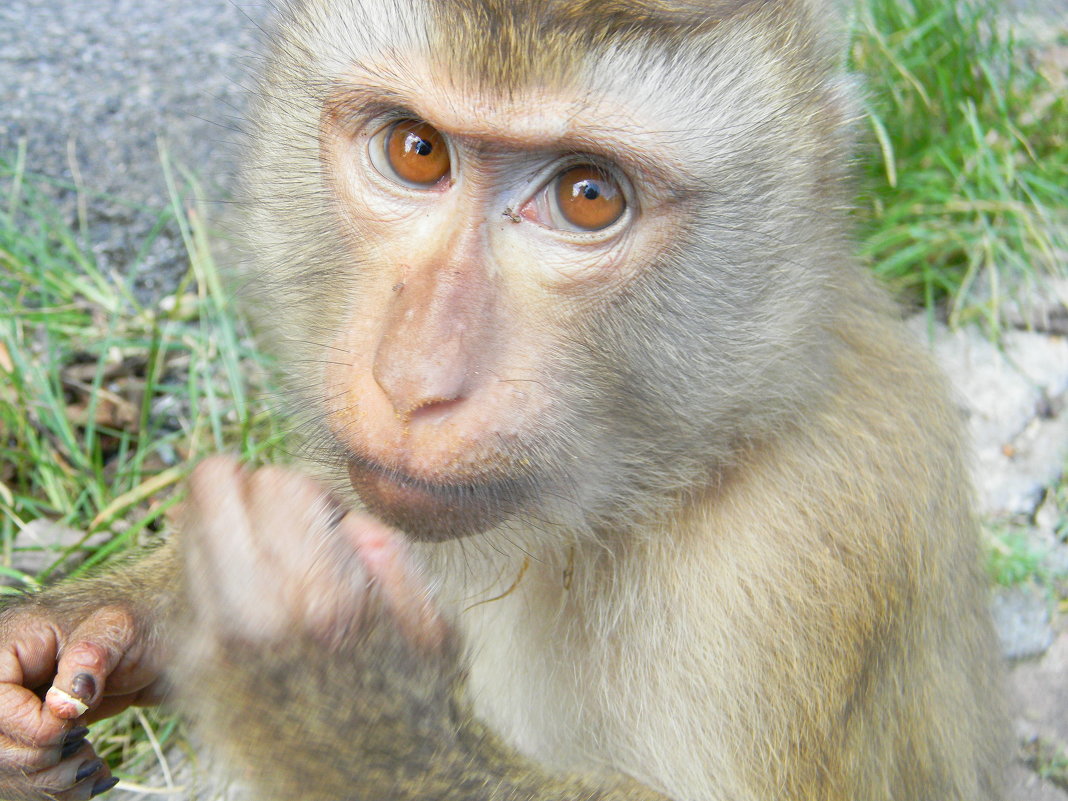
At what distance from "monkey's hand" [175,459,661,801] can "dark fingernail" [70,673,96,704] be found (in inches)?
17.8

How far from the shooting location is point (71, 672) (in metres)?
2.47

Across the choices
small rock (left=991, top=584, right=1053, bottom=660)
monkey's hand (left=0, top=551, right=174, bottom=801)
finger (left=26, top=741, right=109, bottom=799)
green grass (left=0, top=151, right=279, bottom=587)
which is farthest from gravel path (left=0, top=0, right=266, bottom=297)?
small rock (left=991, top=584, right=1053, bottom=660)

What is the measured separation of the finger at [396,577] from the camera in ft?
6.61

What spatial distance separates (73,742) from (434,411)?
3.91 feet

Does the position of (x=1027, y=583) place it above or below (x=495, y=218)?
below

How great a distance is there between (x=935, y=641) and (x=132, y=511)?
249cm

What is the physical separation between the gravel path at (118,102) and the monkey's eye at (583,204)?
2.50m

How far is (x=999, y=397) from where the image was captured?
176 inches

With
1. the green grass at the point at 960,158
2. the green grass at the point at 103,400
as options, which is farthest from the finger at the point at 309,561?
the green grass at the point at 960,158

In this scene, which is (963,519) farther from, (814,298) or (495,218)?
(495,218)

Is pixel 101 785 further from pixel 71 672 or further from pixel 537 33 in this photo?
pixel 537 33

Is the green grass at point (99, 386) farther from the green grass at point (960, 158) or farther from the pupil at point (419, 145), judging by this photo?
the green grass at point (960, 158)

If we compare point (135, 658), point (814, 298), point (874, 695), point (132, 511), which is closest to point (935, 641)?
point (874, 695)

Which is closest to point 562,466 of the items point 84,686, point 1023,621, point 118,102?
point 84,686
